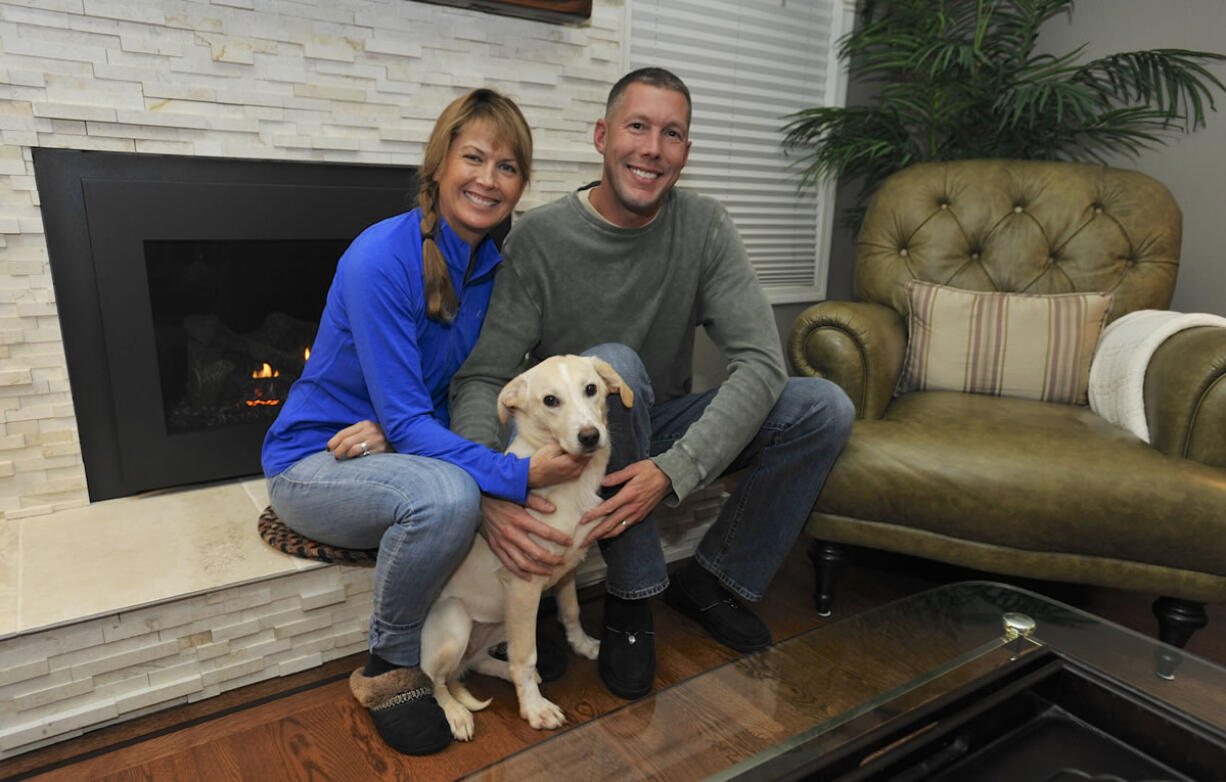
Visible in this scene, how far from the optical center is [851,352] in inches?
76.0

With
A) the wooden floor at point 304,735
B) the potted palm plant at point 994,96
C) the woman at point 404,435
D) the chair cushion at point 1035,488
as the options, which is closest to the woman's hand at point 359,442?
the woman at point 404,435

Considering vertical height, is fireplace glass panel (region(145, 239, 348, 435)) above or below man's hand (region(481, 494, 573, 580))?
above

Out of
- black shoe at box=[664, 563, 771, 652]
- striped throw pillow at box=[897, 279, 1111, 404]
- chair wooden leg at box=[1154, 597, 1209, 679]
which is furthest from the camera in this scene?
striped throw pillow at box=[897, 279, 1111, 404]

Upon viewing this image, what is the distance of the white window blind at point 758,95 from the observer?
2445 mm

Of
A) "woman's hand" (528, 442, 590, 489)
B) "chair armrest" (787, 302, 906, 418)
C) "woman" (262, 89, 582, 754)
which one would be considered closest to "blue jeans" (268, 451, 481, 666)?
"woman" (262, 89, 582, 754)

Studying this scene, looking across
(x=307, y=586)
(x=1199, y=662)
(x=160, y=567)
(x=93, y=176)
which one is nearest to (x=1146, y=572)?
(x=1199, y=662)

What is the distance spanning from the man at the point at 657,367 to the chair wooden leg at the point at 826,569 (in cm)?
17

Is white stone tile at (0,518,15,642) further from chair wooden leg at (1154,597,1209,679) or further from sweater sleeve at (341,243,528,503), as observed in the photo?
chair wooden leg at (1154,597,1209,679)

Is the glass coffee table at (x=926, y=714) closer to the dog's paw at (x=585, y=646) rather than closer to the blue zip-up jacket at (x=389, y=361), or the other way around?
the blue zip-up jacket at (x=389, y=361)

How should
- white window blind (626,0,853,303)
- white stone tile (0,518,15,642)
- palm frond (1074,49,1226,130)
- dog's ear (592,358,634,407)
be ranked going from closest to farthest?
white stone tile (0,518,15,642) → dog's ear (592,358,634,407) → palm frond (1074,49,1226,130) → white window blind (626,0,853,303)

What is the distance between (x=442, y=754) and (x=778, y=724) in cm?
72

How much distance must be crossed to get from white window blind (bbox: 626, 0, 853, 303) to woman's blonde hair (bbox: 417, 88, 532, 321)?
100cm

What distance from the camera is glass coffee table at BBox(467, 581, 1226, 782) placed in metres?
0.89

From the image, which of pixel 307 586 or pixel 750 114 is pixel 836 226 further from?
pixel 307 586
